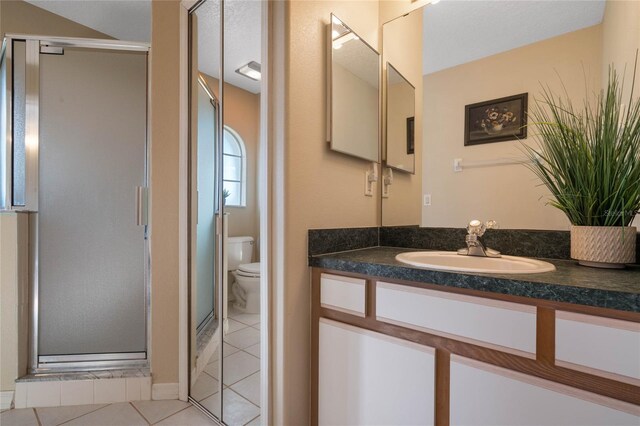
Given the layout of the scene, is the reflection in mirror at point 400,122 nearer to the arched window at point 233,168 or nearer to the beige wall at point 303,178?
the beige wall at point 303,178

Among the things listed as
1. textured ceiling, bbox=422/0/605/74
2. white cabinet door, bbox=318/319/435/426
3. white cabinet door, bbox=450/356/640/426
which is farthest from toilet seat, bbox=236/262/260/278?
textured ceiling, bbox=422/0/605/74

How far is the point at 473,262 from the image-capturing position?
1203 millimetres

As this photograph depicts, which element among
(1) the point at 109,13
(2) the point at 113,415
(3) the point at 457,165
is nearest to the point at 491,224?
(3) the point at 457,165

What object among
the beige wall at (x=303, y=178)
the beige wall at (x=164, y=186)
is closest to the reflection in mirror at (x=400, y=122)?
the beige wall at (x=303, y=178)

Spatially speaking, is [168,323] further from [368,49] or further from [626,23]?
[626,23]

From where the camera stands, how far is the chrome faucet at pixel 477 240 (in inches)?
47.3

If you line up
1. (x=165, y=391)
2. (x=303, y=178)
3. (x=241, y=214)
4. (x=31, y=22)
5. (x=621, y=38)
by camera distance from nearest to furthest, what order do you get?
(x=621, y=38) → (x=303, y=178) → (x=241, y=214) → (x=165, y=391) → (x=31, y=22)

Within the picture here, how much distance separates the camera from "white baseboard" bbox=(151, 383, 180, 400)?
5.33ft

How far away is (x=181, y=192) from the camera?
1.64 m

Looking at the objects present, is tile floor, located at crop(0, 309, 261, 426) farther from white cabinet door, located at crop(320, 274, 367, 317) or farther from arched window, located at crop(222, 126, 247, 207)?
arched window, located at crop(222, 126, 247, 207)

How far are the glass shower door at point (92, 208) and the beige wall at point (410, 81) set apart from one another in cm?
146

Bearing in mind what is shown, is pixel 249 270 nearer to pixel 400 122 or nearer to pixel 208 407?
pixel 208 407

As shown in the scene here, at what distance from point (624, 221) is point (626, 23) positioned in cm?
71

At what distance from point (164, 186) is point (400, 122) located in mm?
1358
